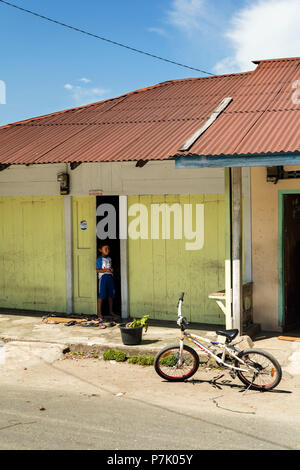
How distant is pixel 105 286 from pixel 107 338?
183cm

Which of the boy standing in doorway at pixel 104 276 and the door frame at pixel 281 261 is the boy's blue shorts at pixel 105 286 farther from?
the door frame at pixel 281 261

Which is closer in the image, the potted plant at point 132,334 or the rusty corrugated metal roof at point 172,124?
the rusty corrugated metal roof at point 172,124

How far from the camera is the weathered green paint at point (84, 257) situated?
Answer: 494 inches

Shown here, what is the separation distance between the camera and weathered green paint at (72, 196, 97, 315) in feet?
41.2

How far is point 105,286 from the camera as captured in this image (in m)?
12.2

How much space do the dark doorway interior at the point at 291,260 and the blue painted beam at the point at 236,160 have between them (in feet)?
6.66

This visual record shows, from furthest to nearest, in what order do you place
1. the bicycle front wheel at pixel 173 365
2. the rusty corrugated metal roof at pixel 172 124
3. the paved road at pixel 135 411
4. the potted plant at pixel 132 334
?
the potted plant at pixel 132 334, the rusty corrugated metal roof at pixel 172 124, the bicycle front wheel at pixel 173 365, the paved road at pixel 135 411

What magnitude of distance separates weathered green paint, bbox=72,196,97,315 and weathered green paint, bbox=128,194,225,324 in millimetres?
870

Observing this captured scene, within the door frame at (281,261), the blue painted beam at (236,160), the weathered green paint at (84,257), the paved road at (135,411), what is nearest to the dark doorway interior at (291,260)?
the door frame at (281,261)

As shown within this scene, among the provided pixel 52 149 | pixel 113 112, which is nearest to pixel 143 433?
pixel 52 149

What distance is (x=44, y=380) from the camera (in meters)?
8.55

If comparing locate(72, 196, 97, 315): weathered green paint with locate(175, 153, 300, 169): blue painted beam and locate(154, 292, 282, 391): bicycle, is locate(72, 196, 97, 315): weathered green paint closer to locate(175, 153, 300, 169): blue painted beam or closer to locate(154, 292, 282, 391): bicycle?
locate(175, 153, 300, 169): blue painted beam
